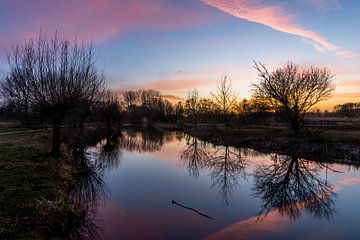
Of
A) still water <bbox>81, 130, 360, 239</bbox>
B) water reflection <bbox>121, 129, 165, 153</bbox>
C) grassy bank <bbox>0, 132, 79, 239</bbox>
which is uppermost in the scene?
grassy bank <bbox>0, 132, 79, 239</bbox>

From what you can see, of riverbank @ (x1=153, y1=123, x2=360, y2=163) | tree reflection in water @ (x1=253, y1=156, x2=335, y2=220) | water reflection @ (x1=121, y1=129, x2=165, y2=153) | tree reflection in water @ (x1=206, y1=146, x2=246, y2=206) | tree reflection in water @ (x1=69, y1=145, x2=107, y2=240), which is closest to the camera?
tree reflection in water @ (x1=69, y1=145, x2=107, y2=240)

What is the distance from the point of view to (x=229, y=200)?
1285cm

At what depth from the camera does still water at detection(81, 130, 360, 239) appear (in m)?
9.49

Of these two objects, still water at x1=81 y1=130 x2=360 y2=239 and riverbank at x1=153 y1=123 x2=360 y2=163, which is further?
riverbank at x1=153 y1=123 x2=360 y2=163

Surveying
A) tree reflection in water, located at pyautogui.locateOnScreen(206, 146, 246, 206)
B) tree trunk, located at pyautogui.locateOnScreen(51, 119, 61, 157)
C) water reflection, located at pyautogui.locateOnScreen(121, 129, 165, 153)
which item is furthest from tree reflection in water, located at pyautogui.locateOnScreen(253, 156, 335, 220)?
water reflection, located at pyautogui.locateOnScreen(121, 129, 165, 153)

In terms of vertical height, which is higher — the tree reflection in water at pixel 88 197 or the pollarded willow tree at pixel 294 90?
the pollarded willow tree at pixel 294 90

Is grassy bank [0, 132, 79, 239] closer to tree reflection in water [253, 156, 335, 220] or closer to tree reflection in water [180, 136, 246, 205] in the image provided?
tree reflection in water [180, 136, 246, 205]

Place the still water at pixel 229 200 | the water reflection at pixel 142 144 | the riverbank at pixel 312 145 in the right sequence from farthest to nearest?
the water reflection at pixel 142 144 < the riverbank at pixel 312 145 < the still water at pixel 229 200

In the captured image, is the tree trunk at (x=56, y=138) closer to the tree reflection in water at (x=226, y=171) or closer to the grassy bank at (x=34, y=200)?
the grassy bank at (x=34, y=200)

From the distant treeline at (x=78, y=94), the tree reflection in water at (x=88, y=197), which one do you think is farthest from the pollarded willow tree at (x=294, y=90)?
the tree reflection in water at (x=88, y=197)

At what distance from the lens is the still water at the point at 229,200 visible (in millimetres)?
9492

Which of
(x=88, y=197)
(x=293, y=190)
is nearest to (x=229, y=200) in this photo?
(x=293, y=190)

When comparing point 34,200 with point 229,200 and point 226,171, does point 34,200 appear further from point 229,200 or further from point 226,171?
point 226,171

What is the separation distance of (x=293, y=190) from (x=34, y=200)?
10.9m
